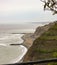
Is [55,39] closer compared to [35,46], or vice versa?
[55,39]

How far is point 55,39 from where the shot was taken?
77.8 ft

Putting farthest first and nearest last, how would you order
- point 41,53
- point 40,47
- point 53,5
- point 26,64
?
1. point 40,47
2. point 41,53
3. point 53,5
4. point 26,64

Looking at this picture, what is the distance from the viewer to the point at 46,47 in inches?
894

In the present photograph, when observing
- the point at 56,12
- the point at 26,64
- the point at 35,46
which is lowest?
the point at 35,46

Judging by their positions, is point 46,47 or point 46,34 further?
point 46,34

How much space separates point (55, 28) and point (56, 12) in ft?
54.8

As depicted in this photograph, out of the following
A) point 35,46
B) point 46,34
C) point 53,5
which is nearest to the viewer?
point 53,5

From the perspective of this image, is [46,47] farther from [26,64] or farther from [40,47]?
[26,64]

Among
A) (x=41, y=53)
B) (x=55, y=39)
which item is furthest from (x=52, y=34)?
(x=41, y=53)

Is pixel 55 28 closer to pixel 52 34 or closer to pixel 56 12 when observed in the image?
pixel 52 34

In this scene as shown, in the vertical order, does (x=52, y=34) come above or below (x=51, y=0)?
below

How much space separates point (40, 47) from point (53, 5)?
1411cm

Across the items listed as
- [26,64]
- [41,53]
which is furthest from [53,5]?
[41,53]

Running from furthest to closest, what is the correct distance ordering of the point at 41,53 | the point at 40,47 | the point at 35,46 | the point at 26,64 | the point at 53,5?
the point at 35,46, the point at 40,47, the point at 41,53, the point at 53,5, the point at 26,64
